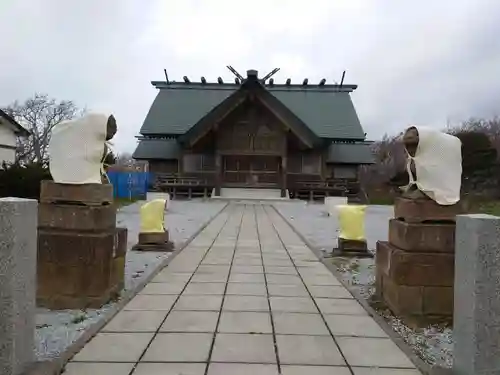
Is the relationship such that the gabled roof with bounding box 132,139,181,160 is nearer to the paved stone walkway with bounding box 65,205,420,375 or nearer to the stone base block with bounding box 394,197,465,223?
the paved stone walkway with bounding box 65,205,420,375

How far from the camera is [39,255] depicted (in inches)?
198

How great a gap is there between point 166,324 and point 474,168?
27.6 metres

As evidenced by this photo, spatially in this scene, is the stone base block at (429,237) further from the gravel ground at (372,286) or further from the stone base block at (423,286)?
the gravel ground at (372,286)

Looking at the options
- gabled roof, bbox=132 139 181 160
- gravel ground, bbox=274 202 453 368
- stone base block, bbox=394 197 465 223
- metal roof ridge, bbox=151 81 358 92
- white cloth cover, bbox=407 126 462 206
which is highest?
metal roof ridge, bbox=151 81 358 92

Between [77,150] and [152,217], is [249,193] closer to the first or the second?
[152,217]

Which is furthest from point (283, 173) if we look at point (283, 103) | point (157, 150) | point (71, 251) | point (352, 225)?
point (71, 251)

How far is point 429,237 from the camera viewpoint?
4715mm

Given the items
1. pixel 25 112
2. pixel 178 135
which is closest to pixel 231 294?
pixel 178 135

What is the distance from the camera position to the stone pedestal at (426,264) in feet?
15.4

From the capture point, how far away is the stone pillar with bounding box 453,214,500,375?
2971 millimetres

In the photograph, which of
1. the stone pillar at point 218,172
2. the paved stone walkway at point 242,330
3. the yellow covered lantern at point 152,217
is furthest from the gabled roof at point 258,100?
the paved stone walkway at point 242,330

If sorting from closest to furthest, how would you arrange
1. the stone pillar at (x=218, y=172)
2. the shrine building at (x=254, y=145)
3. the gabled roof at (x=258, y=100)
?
1. the gabled roof at (x=258, y=100)
2. the shrine building at (x=254, y=145)
3. the stone pillar at (x=218, y=172)

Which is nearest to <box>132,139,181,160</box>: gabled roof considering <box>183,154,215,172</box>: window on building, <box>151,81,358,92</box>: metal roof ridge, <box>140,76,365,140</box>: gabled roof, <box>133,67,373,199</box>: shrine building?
<box>133,67,373,199</box>: shrine building

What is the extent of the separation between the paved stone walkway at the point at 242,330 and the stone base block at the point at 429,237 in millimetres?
817
